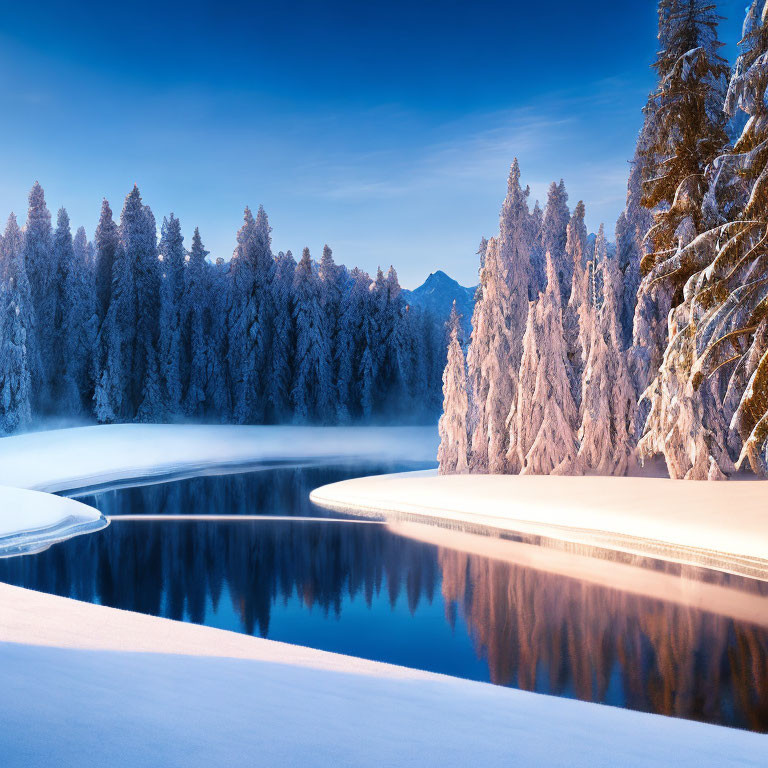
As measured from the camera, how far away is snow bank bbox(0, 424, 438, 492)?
2873 centimetres

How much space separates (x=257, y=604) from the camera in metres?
10.5

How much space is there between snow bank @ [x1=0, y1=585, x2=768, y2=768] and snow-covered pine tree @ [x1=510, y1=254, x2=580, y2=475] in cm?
1741

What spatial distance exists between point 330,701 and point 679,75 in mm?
17676

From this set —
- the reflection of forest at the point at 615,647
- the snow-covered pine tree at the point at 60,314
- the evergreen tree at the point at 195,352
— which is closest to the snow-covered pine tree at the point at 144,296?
the evergreen tree at the point at 195,352

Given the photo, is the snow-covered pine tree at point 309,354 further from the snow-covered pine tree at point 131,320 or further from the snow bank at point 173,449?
the snow-covered pine tree at point 131,320

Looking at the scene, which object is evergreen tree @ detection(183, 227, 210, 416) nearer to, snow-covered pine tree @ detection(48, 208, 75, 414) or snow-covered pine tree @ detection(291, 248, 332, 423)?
snow-covered pine tree @ detection(291, 248, 332, 423)

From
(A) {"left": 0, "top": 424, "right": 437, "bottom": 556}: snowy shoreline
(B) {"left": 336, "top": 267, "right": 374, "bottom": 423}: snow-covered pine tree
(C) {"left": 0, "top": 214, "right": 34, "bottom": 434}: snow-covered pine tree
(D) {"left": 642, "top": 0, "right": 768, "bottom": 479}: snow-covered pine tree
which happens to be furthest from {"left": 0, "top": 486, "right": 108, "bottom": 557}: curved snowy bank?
(B) {"left": 336, "top": 267, "right": 374, "bottom": 423}: snow-covered pine tree

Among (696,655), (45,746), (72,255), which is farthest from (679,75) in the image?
(72,255)

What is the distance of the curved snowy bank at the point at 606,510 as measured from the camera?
12.4m

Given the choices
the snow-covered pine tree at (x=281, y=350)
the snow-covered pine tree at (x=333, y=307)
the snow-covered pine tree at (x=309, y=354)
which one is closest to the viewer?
the snow-covered pine tree at (x=281, y=350)

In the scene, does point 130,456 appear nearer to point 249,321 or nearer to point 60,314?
point 60,314

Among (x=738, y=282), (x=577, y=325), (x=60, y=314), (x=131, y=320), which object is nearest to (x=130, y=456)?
(x=60, y=314)

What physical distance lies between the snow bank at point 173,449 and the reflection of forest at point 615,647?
20589mm

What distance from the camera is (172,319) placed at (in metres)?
46.1
